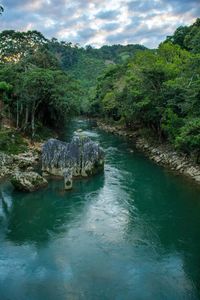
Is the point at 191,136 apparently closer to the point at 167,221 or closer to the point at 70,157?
the point at 167,221

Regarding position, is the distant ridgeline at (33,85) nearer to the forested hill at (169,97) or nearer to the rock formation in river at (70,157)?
the forested hill at (169,97)

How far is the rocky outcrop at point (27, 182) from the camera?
88.9 ft

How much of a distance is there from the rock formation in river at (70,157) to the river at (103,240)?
1.38m

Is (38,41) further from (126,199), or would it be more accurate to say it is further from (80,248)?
(80,248)

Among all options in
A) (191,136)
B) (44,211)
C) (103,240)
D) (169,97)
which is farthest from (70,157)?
(169,97)

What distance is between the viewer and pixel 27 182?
2744 cm

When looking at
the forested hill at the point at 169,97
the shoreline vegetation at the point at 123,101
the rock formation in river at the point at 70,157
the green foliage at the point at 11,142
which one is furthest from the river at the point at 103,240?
the green foliage at the point at 11,142

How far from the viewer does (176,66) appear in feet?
138

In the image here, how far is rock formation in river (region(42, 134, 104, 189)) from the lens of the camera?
3109cm

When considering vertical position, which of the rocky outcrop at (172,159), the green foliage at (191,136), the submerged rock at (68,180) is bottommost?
the submerged rock at (68,180)

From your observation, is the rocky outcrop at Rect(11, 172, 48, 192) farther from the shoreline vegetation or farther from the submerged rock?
the shoreline vegetation

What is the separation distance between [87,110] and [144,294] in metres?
75.9

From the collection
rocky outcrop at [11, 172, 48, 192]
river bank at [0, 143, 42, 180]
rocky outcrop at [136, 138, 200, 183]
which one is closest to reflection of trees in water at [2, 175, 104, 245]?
rocky outcrop at [11, 172, 48, 192]

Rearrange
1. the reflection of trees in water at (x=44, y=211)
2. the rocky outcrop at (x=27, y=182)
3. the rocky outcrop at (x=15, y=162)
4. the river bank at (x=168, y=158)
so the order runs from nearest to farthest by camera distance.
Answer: the reflection of trees in water at (x=44, y=211) → the rocky outcrop at (x=27, y=182) → the rocky outcrop at (x=15, y=162) → the river bank at (x=168, y=158)
